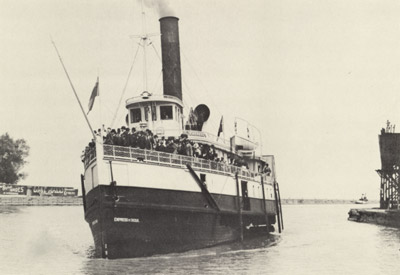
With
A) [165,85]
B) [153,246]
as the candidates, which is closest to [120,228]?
[153,246]

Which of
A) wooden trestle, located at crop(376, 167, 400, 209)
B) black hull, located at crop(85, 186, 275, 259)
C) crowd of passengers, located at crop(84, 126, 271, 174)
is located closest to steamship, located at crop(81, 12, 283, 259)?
black hull, located at crop(85, 186, 275, 259)

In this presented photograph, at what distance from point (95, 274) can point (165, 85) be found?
14.3 metres

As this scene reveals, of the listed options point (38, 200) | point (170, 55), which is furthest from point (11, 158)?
point (170, 55)

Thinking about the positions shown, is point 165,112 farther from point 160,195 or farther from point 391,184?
point 391,184

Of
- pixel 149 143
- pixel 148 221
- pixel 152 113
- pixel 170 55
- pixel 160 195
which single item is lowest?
pixel 148 221

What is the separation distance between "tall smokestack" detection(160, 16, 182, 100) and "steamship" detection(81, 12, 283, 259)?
7.95 feet

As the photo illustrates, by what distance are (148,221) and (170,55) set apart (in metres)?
12.5

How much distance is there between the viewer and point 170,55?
28969 mm

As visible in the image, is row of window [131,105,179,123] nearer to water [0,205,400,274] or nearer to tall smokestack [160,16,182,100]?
tall smokestack [160,16,182,100]

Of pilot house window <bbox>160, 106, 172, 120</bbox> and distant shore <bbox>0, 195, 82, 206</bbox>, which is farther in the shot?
distant shore <bbox>0, 195, 82, 206</bbox>

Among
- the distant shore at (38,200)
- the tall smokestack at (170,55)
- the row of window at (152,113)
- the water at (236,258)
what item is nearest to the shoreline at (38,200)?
the distant shore at (38,200)

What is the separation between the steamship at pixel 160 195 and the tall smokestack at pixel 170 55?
242 centimetres

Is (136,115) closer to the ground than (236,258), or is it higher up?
higher up

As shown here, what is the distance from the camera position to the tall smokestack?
28.9 meters
